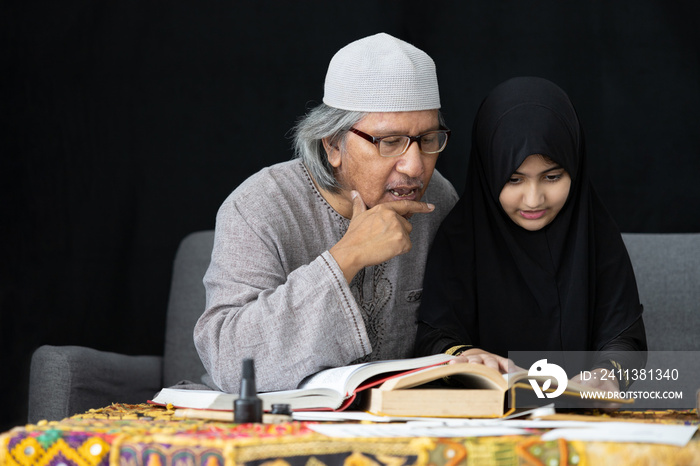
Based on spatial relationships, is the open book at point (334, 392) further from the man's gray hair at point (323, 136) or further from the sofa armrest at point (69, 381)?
the sofa armrest at point (69, 381)

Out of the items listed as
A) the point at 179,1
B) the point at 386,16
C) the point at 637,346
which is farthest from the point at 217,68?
the point at 637,346

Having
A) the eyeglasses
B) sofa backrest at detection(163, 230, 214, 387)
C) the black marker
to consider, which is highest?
the eyeglasses

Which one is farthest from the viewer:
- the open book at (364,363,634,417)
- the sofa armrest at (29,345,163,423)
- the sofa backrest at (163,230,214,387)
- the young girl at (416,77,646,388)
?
the sofa backrest at (163,230,214,387)

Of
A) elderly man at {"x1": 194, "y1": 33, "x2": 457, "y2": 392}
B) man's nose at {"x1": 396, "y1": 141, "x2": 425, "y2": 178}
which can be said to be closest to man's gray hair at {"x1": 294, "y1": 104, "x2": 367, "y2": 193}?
elderly man at {"x1": 194, "y1": 33, "x2": 457, "y2": 392}

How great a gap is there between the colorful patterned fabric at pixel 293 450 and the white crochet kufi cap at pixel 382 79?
1.06m

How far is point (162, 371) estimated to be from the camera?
2.83 meters

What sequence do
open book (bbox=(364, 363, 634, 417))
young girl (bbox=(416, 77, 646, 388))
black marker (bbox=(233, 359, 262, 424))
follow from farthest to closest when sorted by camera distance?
1. young girl (bbox=(416, 77, 646, 388))
2. open book (bbox=(364, 363, 634, 417))
3. black marker (bbox=(233, 359, 262, 424))

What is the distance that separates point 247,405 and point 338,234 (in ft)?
3.27

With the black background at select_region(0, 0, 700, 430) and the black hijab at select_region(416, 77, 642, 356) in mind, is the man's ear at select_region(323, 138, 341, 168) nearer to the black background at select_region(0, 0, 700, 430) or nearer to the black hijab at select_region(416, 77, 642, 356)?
the black hijab at select_region(416, 77, 642, 356)

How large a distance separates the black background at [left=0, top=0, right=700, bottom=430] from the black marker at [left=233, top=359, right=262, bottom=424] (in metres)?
1.98

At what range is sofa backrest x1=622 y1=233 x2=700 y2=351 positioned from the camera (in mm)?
2693

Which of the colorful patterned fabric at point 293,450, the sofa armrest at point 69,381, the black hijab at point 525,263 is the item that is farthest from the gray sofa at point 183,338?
the colorful patterned fabric at point 293,450

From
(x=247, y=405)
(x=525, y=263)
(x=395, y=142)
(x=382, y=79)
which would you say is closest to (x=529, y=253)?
(x=525, y=263)

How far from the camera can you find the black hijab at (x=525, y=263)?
195 cm
